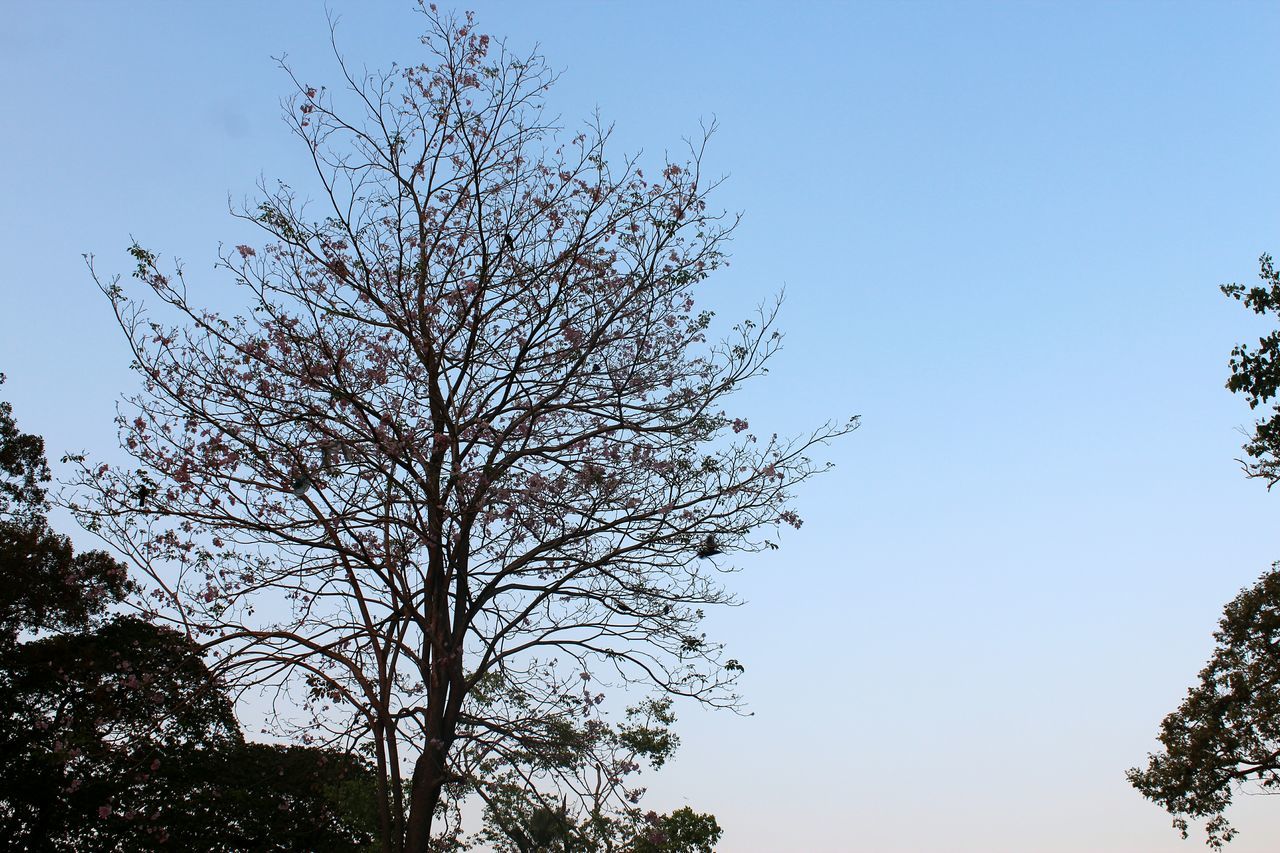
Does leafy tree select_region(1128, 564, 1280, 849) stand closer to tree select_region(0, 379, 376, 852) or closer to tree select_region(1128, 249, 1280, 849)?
tree select_region(1128, 249, 1280, 849)

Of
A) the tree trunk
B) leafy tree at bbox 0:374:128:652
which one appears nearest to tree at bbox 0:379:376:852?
leafy tree at bbox 0:374:128:652

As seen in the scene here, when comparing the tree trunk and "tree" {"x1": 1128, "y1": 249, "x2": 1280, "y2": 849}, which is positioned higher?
"tree" {"x1": 1128, "y1": 249, "x2": 1280, "y2": 849}

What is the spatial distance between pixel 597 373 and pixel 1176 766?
1637 centimetres

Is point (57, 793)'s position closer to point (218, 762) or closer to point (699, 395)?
point (218, 762)

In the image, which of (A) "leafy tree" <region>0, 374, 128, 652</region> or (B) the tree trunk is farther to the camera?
(A) "leafy tree" <region>0, 374, 128, 652</region>

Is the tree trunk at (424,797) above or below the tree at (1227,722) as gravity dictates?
below

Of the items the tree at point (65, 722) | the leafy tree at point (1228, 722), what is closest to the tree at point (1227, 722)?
the leafy tree at point (1228, 722)

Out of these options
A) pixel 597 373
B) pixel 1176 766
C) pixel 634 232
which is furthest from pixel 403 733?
pixel 1176 766

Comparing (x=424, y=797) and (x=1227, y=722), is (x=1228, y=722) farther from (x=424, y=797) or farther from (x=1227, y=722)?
(x=424, y=797)

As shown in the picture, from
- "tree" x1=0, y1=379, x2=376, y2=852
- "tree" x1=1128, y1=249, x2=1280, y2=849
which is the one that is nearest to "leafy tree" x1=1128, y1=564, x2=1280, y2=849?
"tree" x1=1128, y1=249, x2=1280, y2=849

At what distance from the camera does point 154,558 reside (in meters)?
10.3

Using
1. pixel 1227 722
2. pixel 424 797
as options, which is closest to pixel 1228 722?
pixel 1227 722

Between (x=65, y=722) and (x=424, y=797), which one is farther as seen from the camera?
(x=65, y=722)

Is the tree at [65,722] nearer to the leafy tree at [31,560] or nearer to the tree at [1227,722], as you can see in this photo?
the leafy tree at [31,560]
